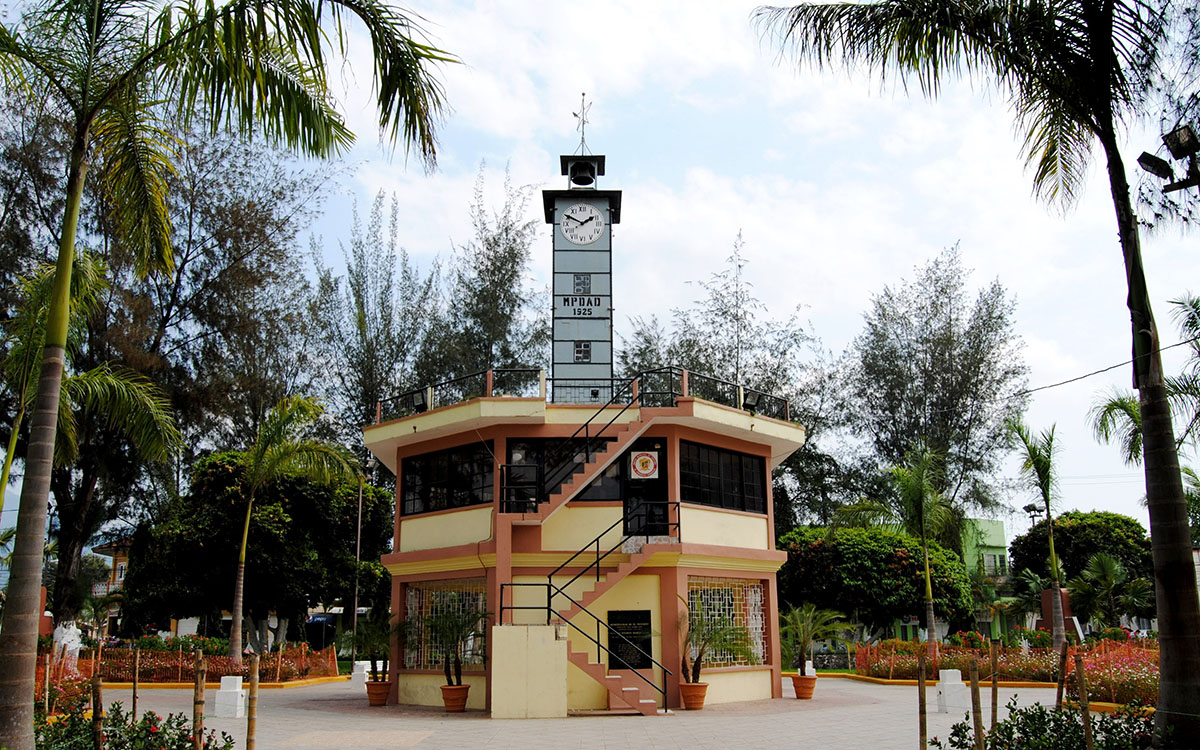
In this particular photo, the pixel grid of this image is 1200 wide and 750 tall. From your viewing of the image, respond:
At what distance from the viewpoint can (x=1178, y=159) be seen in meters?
10.0

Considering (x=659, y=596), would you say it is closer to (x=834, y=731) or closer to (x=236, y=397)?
(x=834, y=731)

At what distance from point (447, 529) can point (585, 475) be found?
349cm

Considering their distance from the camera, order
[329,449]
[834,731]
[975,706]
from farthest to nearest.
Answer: [329,449], [834,731], [975,706]

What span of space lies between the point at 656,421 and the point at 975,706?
10.3 m

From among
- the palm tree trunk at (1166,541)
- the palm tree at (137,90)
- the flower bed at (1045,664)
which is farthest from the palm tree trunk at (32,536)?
the flower bed at (1045,664)

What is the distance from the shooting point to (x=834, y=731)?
13.7 meters

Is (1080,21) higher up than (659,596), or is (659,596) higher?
(1080,21)

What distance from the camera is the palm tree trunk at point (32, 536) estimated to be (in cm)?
706

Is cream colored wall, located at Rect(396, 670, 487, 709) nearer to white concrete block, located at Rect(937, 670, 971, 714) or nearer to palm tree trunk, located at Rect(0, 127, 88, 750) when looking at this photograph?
white concrete block, located at Rect(937, 670, 971, 714)

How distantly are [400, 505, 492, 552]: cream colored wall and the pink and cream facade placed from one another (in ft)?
0.11

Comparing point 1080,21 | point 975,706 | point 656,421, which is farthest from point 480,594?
point 1080,21

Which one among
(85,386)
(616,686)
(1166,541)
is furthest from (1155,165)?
(85,386)

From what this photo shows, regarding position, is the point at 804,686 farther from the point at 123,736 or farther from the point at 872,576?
the point at 123,736

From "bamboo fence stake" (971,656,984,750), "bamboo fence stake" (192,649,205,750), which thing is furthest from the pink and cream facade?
"bamboo fence stake" (971,656,984,750)
